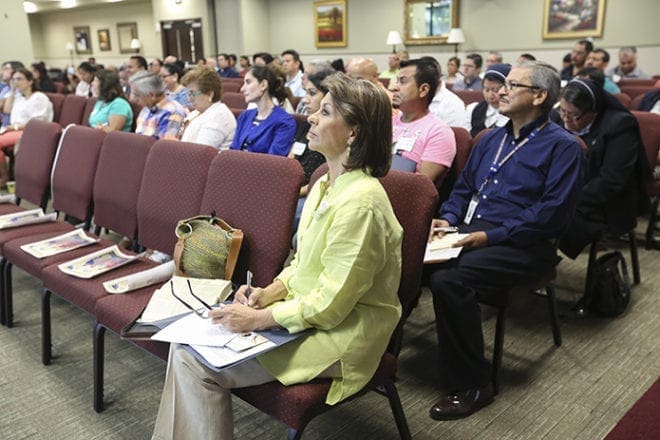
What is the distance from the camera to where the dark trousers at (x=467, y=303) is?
204 cm

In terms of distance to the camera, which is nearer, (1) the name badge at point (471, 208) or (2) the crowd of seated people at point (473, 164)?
(2) the crowd of seated people at point (473, 164)

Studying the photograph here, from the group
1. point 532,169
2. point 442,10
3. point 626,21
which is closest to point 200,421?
point 532,169

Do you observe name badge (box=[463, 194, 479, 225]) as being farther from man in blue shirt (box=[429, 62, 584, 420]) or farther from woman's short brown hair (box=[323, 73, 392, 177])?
woman's short brown hair (box=[323, 73, 392, 177])

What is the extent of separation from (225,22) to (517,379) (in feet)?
44.4

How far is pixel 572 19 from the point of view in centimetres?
934

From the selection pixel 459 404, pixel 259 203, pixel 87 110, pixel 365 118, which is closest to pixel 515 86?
pixel 365 118

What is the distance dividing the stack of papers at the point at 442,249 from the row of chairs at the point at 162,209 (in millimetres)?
250

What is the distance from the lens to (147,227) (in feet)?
8.51

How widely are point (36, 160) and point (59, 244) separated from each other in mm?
1031

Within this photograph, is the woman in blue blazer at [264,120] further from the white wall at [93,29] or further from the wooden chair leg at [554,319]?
the white wall at [93,29]

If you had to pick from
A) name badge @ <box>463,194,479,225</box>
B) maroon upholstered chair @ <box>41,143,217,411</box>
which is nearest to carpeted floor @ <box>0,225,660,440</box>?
maroon upholstered chair @ <box>41,143,217,411</box>

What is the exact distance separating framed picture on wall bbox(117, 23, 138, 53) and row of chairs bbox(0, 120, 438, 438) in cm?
1624

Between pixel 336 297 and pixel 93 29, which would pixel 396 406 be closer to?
pixel 336 297

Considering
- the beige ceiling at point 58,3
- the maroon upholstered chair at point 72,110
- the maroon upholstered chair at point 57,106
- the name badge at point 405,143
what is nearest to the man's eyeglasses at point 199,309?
the name badge at point 405,143
